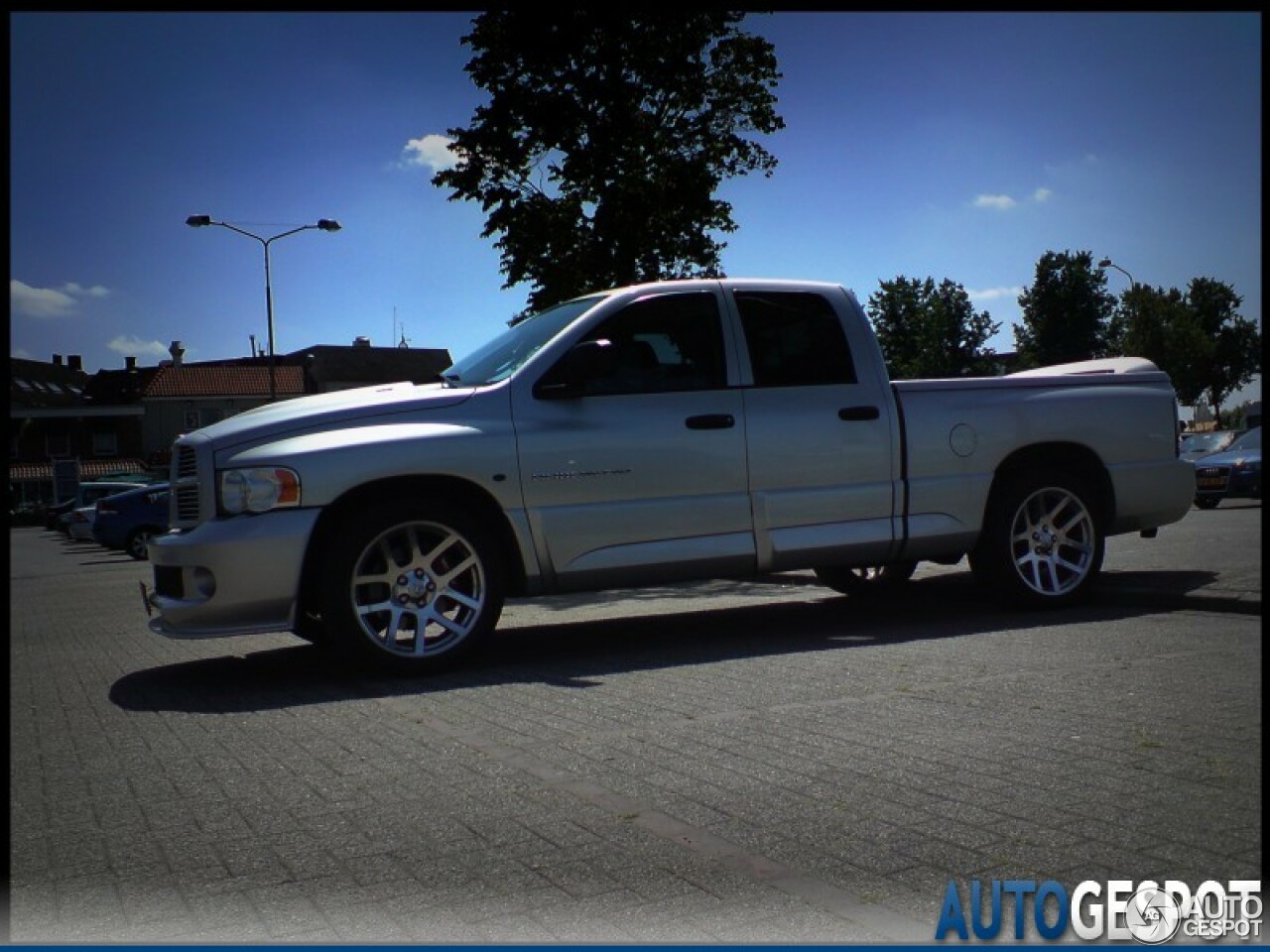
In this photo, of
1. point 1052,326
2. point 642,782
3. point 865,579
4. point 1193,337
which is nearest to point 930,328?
point 1052,326

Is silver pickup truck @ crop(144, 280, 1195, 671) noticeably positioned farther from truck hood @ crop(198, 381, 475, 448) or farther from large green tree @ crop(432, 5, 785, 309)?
large green tree @ crop(432, 5, 785, 309)

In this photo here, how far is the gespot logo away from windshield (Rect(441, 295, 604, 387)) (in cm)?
491

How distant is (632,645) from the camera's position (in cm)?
779

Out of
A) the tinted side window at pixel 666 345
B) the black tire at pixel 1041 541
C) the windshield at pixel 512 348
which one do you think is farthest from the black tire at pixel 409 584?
the black tire at pixel 1041 541

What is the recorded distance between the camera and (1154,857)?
11.1ft

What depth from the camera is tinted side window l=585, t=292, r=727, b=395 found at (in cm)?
741

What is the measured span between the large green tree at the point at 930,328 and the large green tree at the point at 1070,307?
140 inches

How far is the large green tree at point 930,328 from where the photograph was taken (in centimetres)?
7069

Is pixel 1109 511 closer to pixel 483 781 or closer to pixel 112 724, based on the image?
→ pixel 483 781

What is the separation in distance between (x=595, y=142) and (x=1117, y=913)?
17.8m

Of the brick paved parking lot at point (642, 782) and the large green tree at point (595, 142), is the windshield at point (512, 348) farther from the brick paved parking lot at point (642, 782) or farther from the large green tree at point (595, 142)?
the large green tree at point (595, 142)

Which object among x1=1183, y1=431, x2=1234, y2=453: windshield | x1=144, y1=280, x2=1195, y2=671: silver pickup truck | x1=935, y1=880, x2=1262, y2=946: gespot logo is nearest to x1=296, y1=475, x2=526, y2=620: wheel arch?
x1=144, y1=280, x2=1195, y2=671: silver pickup truck

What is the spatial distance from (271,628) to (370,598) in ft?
1.68

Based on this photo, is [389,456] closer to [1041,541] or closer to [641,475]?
[641,475]
